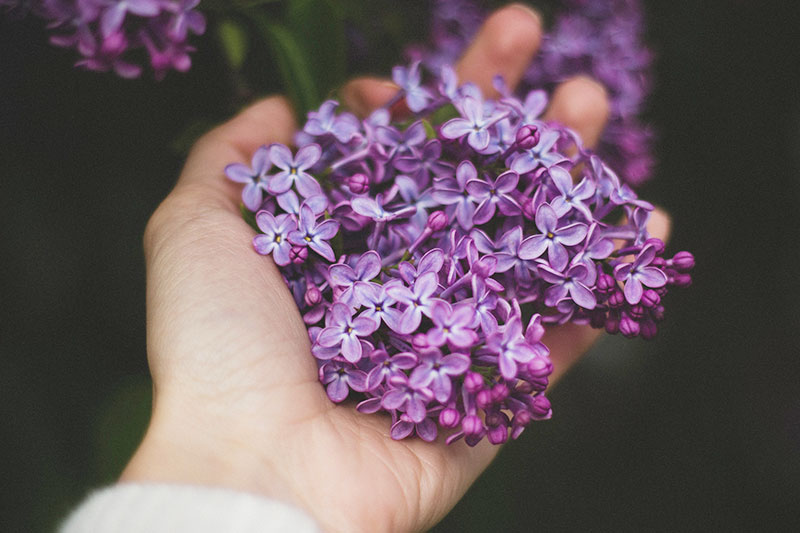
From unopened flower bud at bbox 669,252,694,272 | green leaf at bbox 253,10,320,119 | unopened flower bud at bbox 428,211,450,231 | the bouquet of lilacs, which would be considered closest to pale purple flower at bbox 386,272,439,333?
the bouquet of lilacs

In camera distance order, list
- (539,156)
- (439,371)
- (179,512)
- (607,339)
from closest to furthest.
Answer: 1. (179,512)
2. (439,371)
3. (539,156)
4. (607,339)

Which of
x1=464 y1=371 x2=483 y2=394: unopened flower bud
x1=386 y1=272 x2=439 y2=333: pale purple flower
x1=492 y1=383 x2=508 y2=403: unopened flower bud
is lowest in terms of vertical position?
x1=492 y1=383 x2=508 y2=403: unopened flower bud

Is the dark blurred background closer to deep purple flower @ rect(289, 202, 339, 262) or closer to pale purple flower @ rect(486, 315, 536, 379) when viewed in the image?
deep purple flower @ rect(289, 202, 339, 262)

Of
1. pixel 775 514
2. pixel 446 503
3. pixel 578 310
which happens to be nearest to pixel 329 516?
pixel 446 503

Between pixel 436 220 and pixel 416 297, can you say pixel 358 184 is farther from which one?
pixel 416 297

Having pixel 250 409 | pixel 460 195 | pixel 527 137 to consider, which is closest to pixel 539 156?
pixel 527 137
